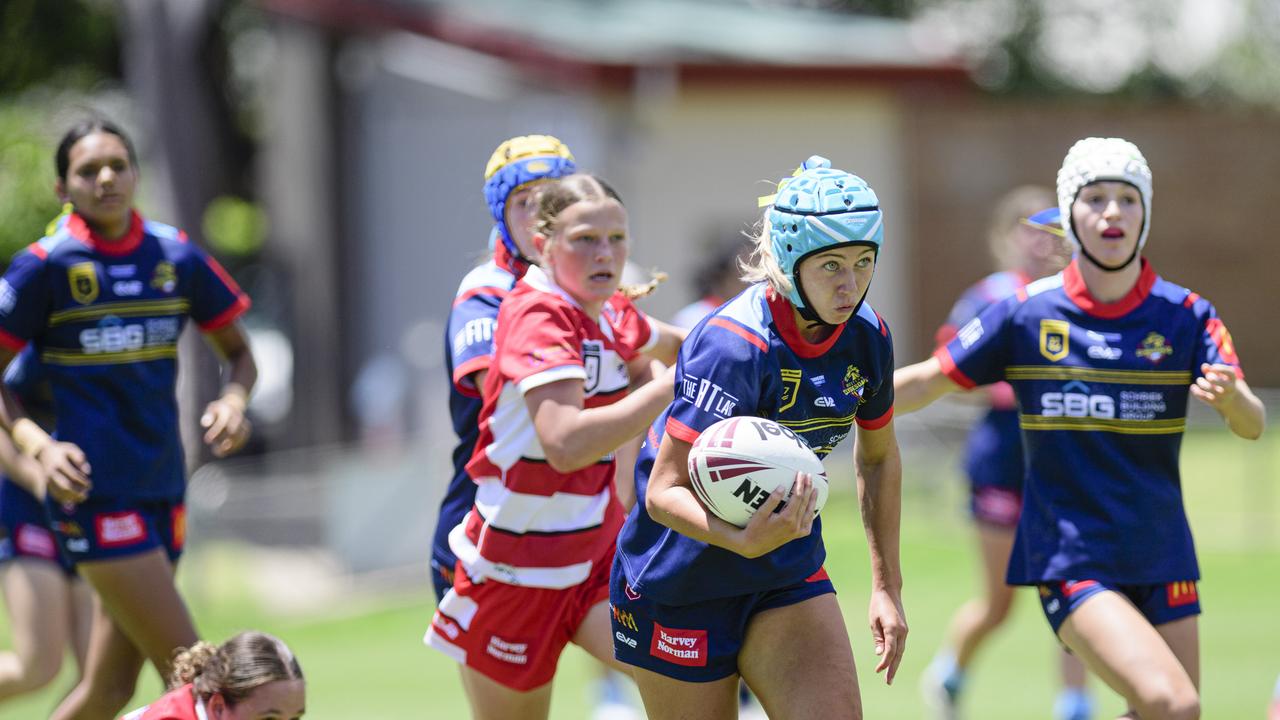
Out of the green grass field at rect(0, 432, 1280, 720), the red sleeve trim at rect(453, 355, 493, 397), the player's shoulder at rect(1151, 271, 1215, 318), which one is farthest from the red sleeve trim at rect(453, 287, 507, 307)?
the green grass field at rect(0, 432, 1280, 720)

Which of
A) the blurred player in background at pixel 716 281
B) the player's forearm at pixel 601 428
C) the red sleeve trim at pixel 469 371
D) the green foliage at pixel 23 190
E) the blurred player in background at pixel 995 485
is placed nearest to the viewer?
the player's forearm at pixel 601 428

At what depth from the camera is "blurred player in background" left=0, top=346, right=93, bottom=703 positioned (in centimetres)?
707

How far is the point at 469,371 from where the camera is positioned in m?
5.55

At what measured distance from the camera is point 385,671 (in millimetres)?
11133

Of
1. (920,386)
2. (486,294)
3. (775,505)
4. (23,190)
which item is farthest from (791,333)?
(23,190)

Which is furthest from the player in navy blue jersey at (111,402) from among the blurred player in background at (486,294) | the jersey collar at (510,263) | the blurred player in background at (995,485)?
the blurred player in background at (995,485)

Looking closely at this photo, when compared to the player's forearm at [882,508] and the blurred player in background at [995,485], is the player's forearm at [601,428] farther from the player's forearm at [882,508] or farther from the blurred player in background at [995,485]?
the blurred player in background at [995,485]

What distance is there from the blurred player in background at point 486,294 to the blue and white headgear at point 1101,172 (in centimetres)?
171

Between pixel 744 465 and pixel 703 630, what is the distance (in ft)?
2.10

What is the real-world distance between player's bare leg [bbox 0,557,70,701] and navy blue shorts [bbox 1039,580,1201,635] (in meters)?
4.14

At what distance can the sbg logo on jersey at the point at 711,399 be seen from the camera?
15.1 feet

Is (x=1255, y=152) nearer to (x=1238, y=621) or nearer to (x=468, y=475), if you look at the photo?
(x=1238, y=621)

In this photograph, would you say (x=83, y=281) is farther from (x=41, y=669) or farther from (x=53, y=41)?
(x=53, y=41)

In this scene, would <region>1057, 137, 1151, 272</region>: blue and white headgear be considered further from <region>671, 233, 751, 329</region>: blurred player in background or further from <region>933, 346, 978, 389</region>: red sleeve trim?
<region>671, 233, 751, 329</region>: blurred player in background
